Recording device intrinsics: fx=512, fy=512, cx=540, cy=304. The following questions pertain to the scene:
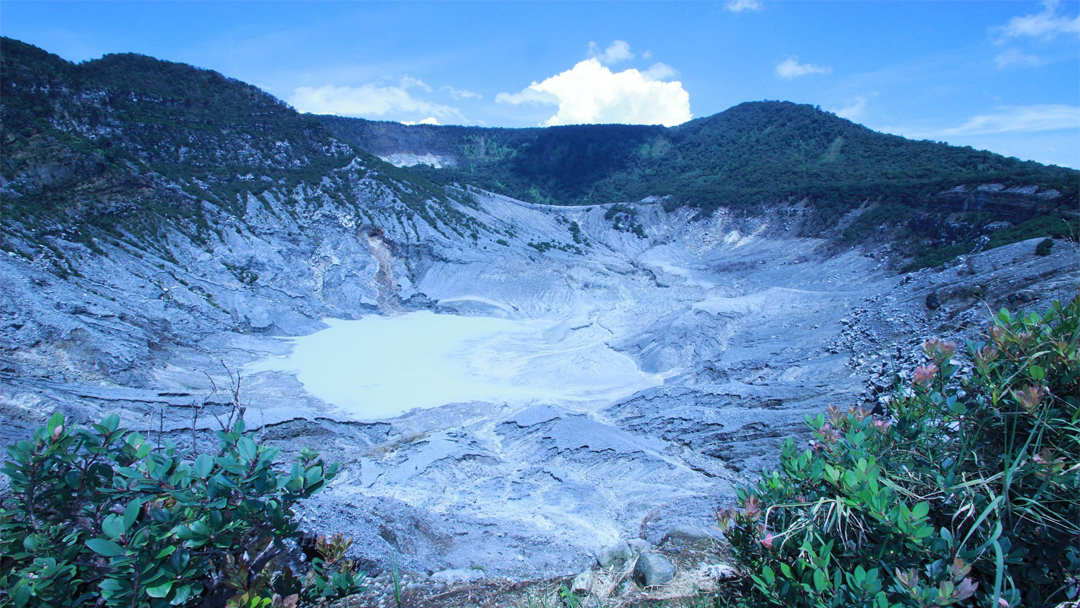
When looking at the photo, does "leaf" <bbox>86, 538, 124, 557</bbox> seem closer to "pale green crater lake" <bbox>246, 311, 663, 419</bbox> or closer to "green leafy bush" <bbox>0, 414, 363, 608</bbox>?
"green leafy bush" <bbox>0, 414, 363, 608</bbox>

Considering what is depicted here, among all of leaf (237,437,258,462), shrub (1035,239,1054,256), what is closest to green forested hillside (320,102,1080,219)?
shrub (1035,239,1054,256)

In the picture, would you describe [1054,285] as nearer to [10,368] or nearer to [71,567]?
[71,567]

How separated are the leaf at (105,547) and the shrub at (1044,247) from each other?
24.2 meters

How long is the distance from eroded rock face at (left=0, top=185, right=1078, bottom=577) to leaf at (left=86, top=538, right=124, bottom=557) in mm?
1027

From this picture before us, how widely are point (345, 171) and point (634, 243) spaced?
1053 inches

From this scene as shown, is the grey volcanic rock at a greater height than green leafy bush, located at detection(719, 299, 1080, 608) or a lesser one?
lesser

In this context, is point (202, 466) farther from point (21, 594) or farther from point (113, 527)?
point (21, 594)

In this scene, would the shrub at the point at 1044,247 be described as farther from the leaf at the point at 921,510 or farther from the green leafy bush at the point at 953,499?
the leaf at the point at 921,510

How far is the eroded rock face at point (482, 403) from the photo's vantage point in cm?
970

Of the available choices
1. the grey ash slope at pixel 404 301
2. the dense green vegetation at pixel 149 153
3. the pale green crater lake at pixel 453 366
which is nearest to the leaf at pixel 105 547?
the grey ash slope at pixel 404 301

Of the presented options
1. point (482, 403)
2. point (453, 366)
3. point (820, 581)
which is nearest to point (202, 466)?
point (820, 581)

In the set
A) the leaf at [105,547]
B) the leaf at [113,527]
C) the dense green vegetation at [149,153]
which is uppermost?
the dense green vegetation at [149,153]

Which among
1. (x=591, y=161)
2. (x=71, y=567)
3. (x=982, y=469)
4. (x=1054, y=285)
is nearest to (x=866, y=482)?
(x=982, y=469)

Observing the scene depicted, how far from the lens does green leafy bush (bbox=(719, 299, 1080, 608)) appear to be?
2094 mm
